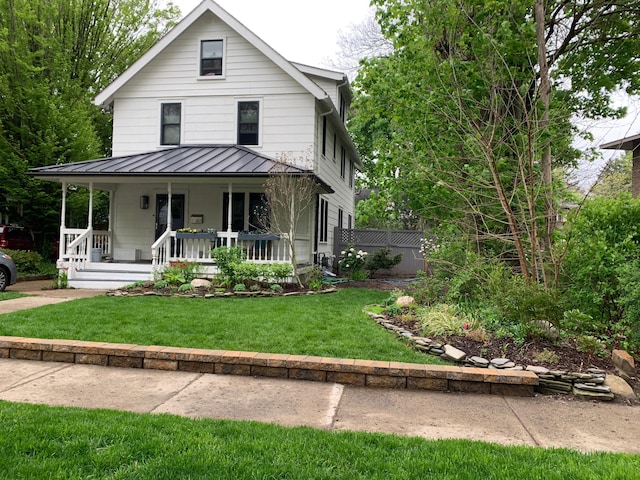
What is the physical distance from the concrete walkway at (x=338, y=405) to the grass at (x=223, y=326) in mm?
691

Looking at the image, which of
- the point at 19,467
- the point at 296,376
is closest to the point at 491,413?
the point at 296,376

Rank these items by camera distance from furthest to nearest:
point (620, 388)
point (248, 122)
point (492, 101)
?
point (248, 122) → point (492, 101) → point (620, 388)

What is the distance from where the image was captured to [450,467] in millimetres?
2512

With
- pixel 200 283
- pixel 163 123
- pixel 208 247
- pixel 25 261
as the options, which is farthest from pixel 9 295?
pixel 163 123

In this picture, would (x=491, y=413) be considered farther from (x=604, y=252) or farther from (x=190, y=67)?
(x=190, y=67)

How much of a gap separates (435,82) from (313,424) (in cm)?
694

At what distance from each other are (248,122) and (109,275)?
19.3ft

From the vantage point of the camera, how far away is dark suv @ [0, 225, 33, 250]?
596 inches

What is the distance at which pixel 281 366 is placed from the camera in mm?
4363

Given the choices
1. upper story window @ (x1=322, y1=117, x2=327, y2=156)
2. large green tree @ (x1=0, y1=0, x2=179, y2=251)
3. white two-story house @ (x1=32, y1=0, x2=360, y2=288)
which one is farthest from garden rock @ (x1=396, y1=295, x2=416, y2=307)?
large green tree @ (x1=0, y1=0, x2=179, y2=251)

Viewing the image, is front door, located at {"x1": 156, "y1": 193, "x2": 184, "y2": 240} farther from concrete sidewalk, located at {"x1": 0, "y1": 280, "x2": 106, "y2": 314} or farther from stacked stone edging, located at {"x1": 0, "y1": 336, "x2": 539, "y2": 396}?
stacked stone edging, located at {"x1": 0, "y1": 336, "x2": 539, "y2": 396}

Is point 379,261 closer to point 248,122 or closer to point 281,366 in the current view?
point 248,122

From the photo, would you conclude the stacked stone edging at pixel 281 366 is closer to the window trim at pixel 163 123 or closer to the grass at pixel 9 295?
the grass at pixel 9 295

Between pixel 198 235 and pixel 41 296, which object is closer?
pixel 41 296
